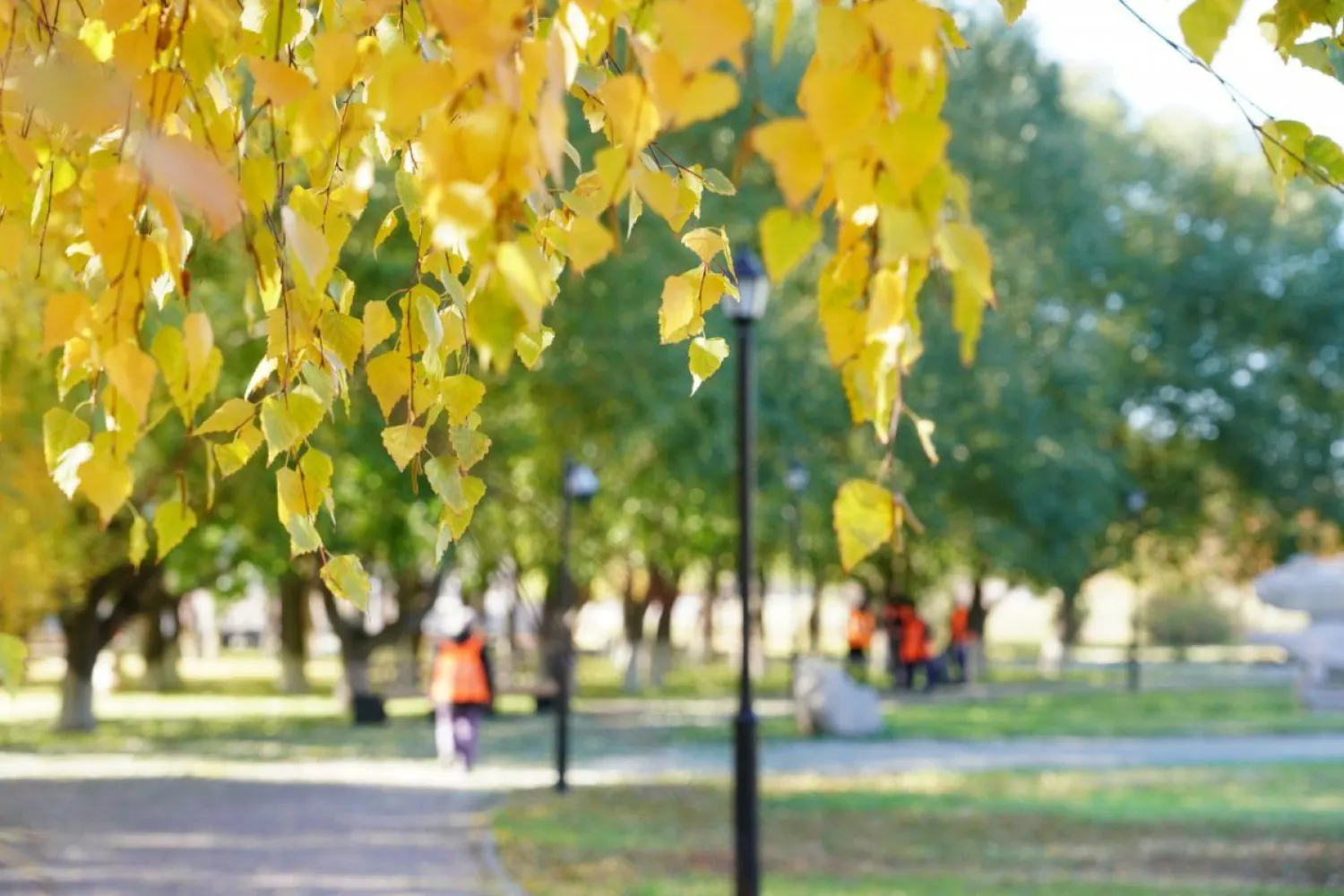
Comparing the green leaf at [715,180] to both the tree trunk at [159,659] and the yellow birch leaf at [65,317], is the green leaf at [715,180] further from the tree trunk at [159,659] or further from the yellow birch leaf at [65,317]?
the tree trunk at [159,659]

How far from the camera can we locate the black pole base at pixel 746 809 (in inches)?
386

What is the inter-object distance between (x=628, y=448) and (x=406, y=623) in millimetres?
10051

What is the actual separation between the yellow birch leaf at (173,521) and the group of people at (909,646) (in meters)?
35.9

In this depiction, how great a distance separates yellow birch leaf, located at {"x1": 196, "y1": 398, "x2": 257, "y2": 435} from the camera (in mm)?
3029

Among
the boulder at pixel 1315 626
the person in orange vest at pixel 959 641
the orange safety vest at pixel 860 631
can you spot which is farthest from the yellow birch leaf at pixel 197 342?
the orange safety vest at pixel 860 631

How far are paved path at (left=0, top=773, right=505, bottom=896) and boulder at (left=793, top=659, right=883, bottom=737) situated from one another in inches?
350

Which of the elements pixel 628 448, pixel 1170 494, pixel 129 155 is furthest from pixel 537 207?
pixel 1170 494

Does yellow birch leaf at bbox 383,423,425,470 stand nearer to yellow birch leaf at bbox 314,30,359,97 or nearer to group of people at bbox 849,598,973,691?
yellow birch leaf at bbox 314,30,359,97

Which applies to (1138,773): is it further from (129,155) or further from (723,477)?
(129,155)

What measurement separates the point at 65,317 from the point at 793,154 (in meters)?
0.97

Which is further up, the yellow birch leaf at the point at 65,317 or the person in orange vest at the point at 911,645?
the yellow birch leaf at the point at 65,317

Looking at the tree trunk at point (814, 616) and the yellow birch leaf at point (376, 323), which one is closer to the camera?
the yellow birch leaf at point (376, 323)

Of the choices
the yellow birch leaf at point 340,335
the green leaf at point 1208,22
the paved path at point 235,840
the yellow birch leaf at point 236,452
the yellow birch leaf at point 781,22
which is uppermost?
the green leaf at point 1208,22

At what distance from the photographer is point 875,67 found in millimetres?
2135
